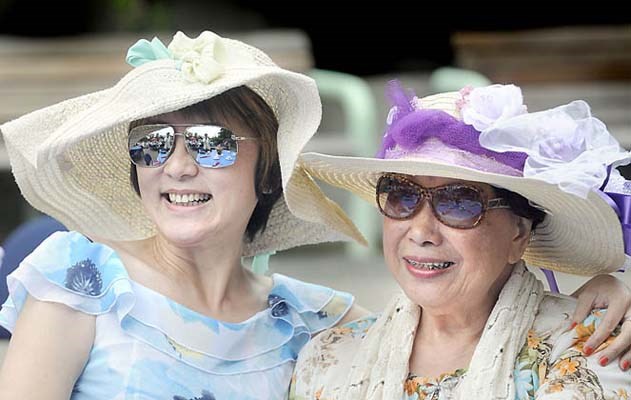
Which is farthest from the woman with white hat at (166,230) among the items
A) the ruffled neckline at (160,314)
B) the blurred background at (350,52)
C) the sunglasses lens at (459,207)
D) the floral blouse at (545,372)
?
the blurred background at (350,52)

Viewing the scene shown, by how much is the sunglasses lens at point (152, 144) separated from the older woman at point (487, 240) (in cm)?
37

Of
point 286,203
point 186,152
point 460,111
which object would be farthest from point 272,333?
point 460,111

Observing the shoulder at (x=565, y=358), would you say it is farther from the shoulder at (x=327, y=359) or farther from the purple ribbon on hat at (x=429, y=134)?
the shoulder at (x=327, y=359)

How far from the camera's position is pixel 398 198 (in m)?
3.06

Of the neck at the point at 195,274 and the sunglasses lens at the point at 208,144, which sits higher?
the sunglasses lens at the point at 208,144

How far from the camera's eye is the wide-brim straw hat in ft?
10.7

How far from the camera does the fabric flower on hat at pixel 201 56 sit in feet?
10.6

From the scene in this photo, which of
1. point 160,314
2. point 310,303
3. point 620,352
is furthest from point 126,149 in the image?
point 620,352

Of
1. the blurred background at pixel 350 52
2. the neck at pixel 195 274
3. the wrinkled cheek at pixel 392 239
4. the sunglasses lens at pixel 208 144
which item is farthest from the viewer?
the blurred background at pixel 350 52

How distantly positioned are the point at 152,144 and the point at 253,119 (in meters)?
0.28

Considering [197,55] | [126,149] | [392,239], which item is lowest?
[126,149]

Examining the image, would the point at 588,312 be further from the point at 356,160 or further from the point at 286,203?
the point at 286,203

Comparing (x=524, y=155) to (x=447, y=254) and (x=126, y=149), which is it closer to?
(x=447, y=254)

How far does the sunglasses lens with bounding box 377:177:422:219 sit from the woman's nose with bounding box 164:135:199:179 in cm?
47
